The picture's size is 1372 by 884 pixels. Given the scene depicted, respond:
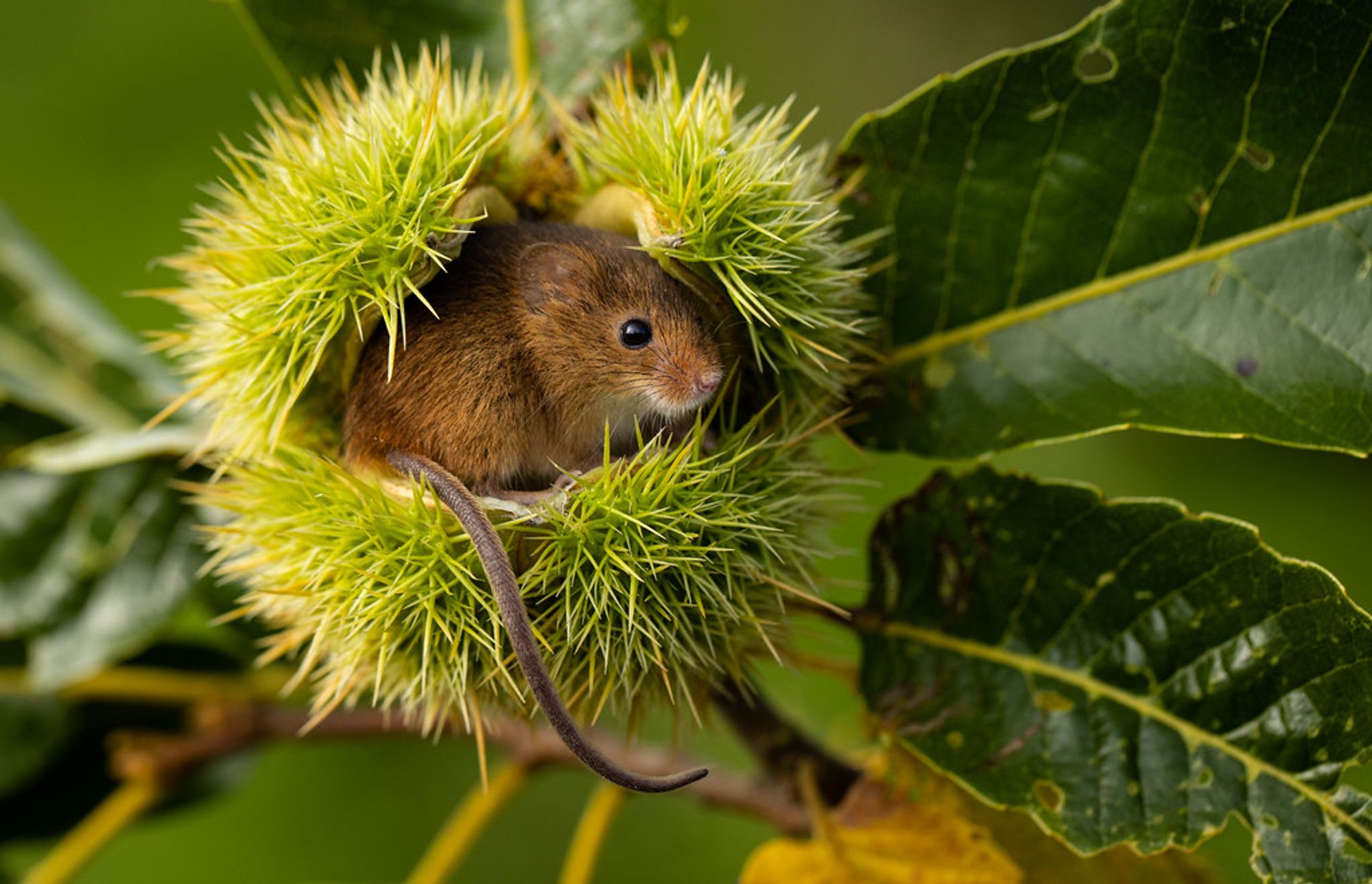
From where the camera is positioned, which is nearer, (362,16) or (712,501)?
(712,501)

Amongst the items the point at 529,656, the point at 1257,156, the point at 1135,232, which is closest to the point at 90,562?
the point at 529,656

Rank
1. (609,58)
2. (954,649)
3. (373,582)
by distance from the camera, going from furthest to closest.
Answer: (609,58) → (954,649) → (373,582)

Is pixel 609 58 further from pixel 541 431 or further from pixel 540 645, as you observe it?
pixel 540 645

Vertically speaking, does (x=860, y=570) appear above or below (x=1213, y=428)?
below

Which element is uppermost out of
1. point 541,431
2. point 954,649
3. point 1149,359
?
point 1149,359

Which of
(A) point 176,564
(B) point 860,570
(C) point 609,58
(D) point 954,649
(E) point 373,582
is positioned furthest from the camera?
(B) point 860,570

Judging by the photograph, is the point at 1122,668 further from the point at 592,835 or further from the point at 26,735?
the point at 26,735

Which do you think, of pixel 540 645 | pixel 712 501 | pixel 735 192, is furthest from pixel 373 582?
pixel 735 192
